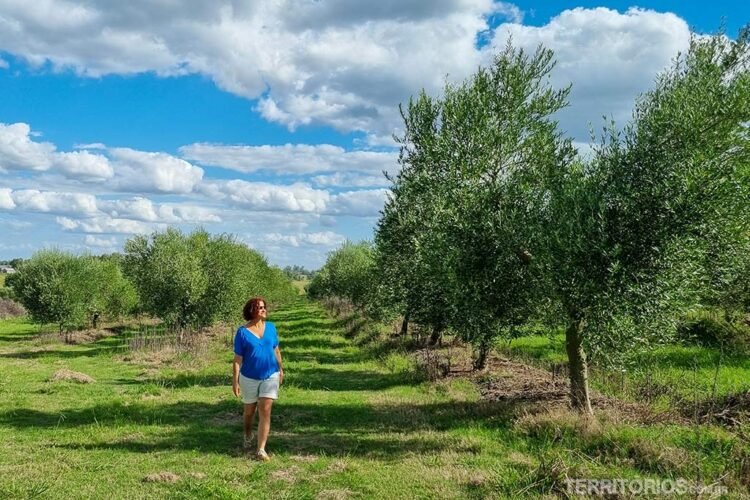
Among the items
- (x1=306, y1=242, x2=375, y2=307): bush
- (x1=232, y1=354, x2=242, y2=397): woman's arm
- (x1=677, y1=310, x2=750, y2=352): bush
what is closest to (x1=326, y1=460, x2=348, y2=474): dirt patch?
(x1=232, y1=354, x2=242, y2=397): woman's arm

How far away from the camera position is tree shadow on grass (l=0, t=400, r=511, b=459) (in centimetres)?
1090

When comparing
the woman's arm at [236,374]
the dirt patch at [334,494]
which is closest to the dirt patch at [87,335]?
the woman's arm at [236,374]

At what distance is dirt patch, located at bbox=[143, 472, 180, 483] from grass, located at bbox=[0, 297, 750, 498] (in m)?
0.03

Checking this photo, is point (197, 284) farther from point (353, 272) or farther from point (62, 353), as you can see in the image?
point (353, 272)

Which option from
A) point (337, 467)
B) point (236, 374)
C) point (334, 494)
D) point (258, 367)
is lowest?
point (337, 467)

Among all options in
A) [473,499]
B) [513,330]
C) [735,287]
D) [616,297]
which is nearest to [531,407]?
[513,330]

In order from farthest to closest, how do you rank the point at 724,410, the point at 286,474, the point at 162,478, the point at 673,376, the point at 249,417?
1. the point at 673,376
2. the point at 724,410
3. the point at 249,417
4. the point at 286,474
5. the point at 162,478

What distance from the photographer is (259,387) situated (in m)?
10.0

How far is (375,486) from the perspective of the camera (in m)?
8.55

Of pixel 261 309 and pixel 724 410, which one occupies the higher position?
pixel 261 309

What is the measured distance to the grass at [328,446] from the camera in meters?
8.32

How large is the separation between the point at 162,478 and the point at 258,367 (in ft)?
8.33

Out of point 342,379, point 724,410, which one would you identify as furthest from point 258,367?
point 342,379

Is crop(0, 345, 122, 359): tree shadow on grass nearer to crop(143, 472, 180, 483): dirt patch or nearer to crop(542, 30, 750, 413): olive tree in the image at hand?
crop(143, 472, 180, 483): dirt patch
